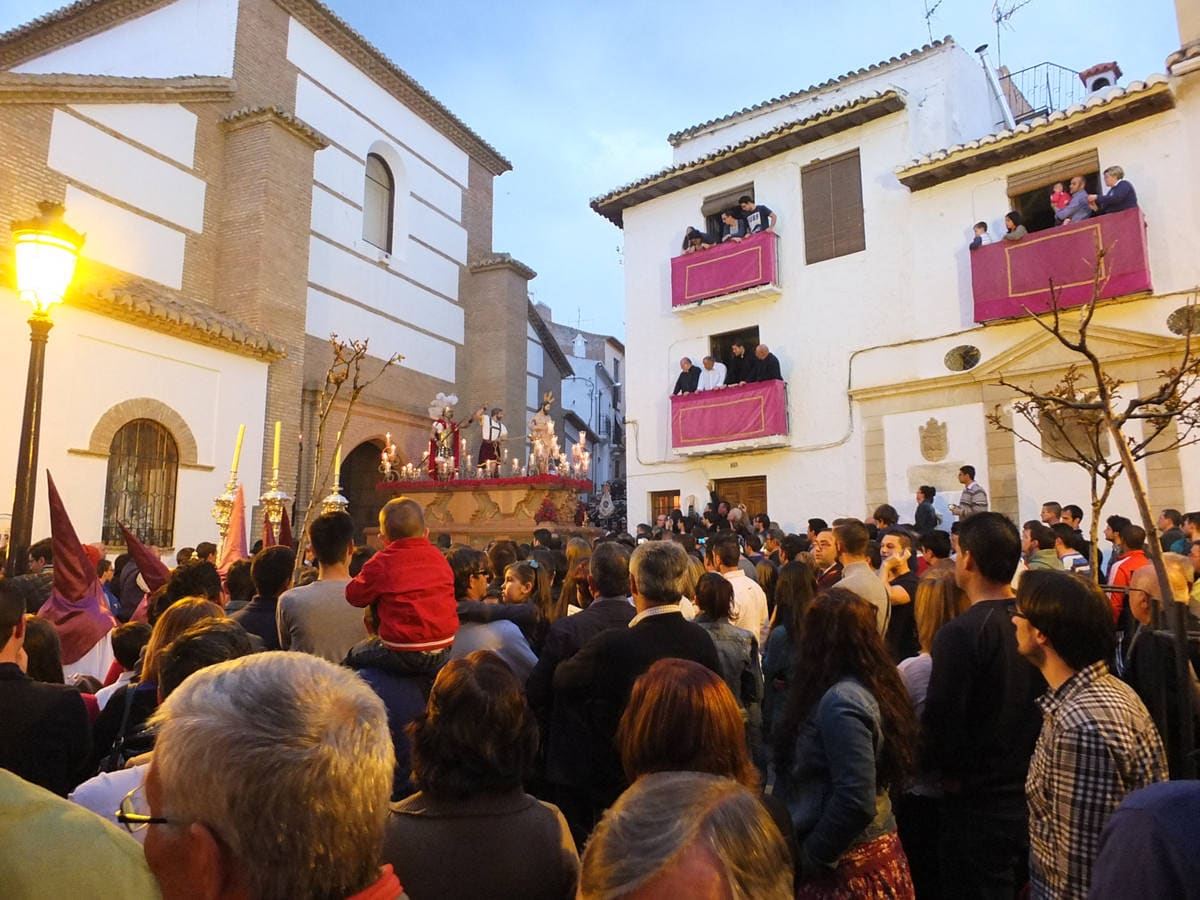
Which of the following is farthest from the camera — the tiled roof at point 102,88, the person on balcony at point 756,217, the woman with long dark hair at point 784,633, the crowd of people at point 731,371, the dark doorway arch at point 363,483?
the dark doorway arch at point 363,483

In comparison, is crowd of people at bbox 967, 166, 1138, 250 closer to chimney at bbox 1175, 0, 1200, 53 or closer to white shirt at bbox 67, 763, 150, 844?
chimney at bbox 1175, 0, 1200, 53

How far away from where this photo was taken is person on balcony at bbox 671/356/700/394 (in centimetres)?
1706

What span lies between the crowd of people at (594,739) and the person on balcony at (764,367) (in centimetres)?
1161

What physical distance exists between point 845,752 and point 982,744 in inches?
29.5

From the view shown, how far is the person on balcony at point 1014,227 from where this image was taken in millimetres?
13227

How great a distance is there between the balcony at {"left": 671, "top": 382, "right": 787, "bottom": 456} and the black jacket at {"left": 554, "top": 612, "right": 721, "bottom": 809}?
13.0 metres

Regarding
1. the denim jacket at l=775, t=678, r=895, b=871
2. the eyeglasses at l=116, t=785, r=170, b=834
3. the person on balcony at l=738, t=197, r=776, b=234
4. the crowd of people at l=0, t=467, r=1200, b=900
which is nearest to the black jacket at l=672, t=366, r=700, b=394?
the person on balcony at l=738, t=197, r=776, b=234

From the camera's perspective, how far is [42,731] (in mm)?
2590

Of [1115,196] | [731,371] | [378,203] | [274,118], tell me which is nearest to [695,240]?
[731,371]

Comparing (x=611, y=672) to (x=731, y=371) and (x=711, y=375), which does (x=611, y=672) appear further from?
(x=711, y=375)

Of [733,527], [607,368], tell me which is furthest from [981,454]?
[607,368]

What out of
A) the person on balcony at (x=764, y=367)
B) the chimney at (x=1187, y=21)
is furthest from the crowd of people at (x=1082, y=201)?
the person on balcony at (x=764, y=367)

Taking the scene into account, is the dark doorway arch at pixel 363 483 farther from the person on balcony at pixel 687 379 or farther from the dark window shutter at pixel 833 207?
the dark window shutter at pixel 833 207

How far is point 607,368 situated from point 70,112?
27508 mm
